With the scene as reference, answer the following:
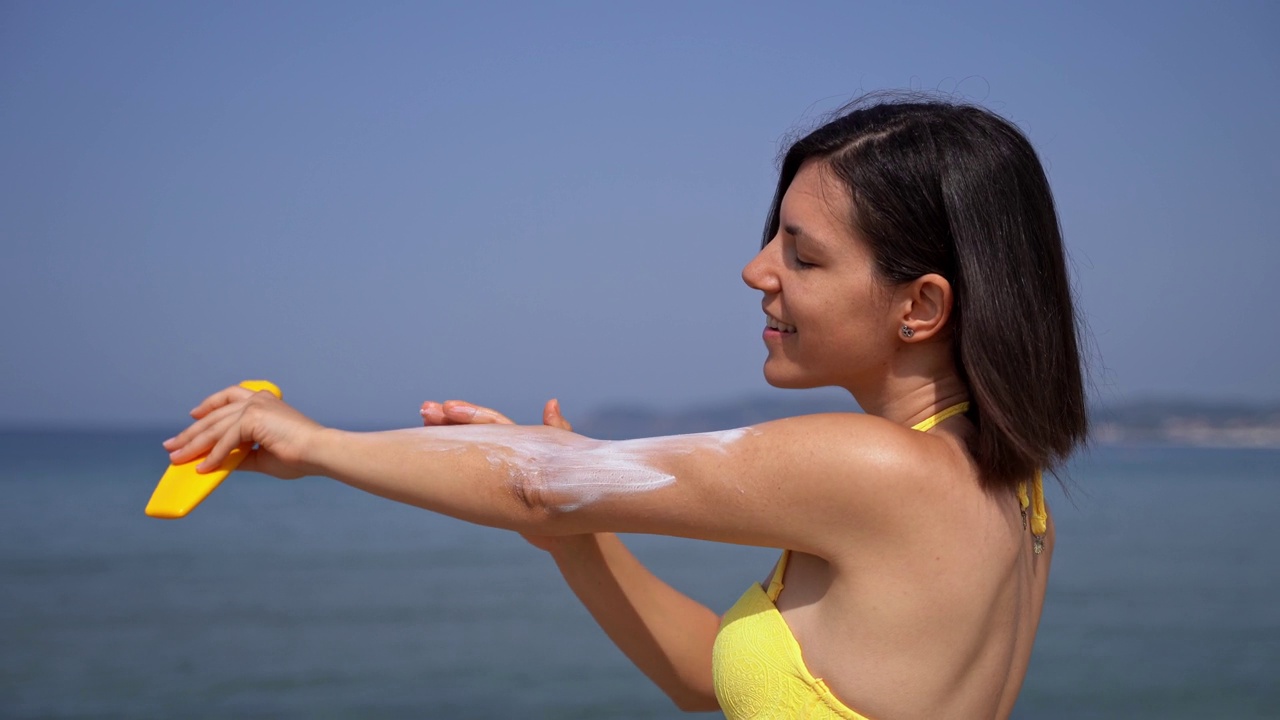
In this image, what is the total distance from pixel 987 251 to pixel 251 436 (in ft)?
3.97

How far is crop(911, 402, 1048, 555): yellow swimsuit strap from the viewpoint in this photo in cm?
182

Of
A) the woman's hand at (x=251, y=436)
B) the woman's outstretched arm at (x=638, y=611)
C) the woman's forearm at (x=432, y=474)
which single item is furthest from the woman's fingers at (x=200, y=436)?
the woman's outstretched arm at (x=638, y=611)

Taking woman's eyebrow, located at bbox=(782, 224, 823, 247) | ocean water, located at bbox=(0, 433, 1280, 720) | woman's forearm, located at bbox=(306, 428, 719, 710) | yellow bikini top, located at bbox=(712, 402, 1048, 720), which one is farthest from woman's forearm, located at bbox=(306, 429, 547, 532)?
ocean water, located at bbox=(0, 433, 1280, 720)

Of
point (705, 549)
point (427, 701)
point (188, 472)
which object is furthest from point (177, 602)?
point (188, 472)

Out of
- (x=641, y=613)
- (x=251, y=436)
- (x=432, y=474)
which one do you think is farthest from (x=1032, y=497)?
(x=251, y=436)

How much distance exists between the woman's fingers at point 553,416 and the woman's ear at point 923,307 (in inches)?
28.0

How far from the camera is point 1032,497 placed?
1.90 metres

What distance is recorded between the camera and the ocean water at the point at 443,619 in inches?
298

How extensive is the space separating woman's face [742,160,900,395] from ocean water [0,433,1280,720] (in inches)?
91.8

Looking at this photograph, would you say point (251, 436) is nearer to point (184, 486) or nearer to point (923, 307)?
point (184, 486)

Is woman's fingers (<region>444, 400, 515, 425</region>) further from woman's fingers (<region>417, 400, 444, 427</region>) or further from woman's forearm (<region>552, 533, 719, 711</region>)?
woman's forearm (<region>552, 533, 719, 711</region>)

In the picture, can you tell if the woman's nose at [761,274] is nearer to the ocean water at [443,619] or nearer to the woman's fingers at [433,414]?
the woman's fingers at [433,414]

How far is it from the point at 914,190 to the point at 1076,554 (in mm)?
11429

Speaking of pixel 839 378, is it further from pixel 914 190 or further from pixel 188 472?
pixel 188 472
